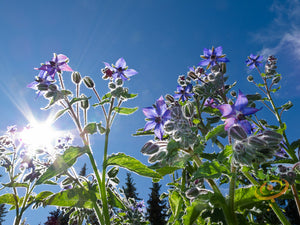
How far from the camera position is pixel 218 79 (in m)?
1.90

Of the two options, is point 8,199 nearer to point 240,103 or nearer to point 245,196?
point 245,196

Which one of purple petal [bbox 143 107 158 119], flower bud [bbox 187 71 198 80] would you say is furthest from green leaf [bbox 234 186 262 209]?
flower bud [bbox 187 71 198 80]

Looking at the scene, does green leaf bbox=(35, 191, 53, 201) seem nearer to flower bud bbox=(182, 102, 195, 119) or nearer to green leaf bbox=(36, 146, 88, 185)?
green leaf bbox=(36, 146, 88, 185)

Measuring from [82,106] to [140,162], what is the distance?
2.23ft

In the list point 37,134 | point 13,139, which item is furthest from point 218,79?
point 13,139

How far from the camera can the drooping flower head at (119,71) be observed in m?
2.07

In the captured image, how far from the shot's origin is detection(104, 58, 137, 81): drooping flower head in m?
2.07

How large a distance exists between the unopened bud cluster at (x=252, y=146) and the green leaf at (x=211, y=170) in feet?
0.33

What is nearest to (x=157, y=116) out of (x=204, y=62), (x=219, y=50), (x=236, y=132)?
(x=236, y=132)

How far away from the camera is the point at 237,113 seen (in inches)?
50.3

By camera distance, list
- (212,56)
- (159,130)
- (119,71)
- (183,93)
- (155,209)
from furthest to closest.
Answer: (155,209) → (212,56) → (183,93) → (119,71) → (159,130)

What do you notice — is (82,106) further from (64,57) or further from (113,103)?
(64,57)

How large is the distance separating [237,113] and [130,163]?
2.16 ft

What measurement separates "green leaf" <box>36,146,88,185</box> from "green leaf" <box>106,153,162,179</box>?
0.17m
